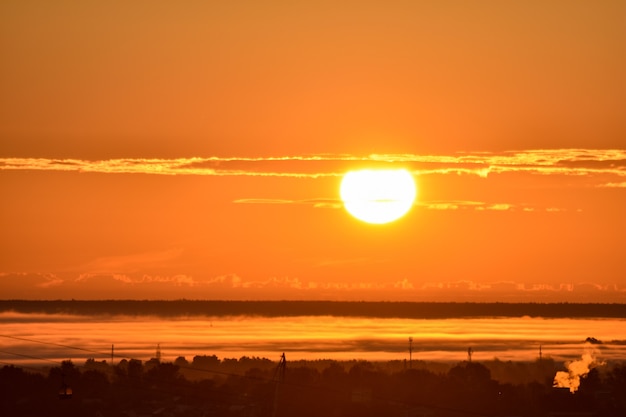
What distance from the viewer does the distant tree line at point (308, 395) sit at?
354 feet

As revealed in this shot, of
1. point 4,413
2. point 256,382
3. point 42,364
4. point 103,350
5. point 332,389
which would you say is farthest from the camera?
point 103,350

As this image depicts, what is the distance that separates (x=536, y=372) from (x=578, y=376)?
107 feet

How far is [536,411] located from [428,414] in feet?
29.6

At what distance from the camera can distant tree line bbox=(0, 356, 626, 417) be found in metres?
108

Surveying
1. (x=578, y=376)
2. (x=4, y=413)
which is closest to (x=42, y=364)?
(x=4, y=413)

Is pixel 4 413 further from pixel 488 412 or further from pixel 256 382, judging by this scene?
pixel 488 412

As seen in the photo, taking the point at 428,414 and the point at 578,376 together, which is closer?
the point at 428,414

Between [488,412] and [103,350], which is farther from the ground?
[103,350]

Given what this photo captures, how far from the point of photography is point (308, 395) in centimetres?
11206

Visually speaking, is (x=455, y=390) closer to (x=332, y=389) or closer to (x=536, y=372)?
(x=332, y=389)

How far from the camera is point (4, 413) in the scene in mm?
106938

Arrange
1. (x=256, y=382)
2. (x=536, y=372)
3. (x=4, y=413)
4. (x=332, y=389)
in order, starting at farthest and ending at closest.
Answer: (x=536, y=372) → (x=256, y=382) → (x=332, y=389) → (x=4, y=413)

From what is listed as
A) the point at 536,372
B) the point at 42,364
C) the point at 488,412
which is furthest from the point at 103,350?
the point at 488,412

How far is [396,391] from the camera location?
388 feet
